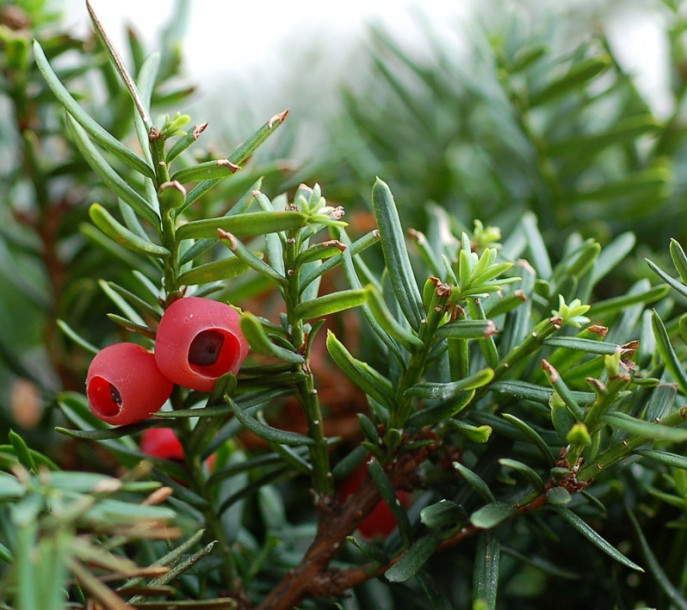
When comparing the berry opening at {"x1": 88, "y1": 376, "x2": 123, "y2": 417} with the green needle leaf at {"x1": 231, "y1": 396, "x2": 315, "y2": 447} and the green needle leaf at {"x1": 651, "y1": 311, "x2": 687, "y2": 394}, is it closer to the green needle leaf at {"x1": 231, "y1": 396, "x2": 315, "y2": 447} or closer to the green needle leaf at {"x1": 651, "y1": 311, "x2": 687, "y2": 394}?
the green needle leaf at {"x1": 231, "y1": 396, "x2": 315, "y2": 447}

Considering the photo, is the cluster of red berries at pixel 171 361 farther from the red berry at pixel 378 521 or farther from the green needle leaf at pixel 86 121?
the red berry at pixel 378 521

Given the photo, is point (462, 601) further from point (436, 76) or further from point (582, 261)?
point (436, 76)

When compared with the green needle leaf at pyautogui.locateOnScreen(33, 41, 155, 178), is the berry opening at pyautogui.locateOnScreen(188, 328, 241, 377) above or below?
below

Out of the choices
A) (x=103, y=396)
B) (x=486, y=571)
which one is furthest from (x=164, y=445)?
(x=486, y=571)

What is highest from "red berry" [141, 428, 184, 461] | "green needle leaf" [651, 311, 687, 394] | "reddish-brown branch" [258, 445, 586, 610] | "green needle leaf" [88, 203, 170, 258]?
"green needle leaf" [88, 203, 170, 258]

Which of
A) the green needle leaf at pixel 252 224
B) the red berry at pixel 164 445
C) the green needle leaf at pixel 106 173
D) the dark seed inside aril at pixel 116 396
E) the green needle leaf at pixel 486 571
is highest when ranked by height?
the green needle leaf at pixel 106 173

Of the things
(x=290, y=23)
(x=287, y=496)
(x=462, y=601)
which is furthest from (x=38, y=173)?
(x=290, y=23)

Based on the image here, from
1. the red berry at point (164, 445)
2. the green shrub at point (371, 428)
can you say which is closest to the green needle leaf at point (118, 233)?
the green shrub at point (371, 428)

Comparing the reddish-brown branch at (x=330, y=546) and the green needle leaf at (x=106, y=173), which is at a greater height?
the green needle leaf at (x=106, y=173)

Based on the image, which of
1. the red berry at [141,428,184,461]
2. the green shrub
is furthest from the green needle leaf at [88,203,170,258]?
the red berry at [141,428,184,461]
